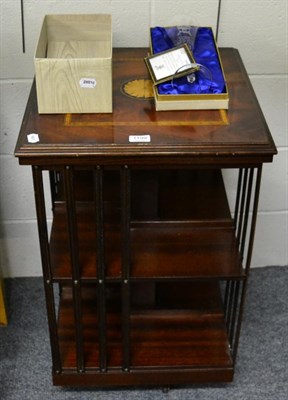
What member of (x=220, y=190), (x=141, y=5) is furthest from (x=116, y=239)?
(x=141, y=5)

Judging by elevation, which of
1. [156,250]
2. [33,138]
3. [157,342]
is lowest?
[157,342]

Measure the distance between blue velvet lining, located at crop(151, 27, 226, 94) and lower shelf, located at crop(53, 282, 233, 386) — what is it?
0.73 metres

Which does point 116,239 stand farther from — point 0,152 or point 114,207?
point 0,152

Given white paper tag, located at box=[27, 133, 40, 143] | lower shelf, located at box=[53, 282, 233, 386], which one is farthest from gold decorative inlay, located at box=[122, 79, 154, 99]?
lower shelf, located at box=[53, 282, 233, 386]

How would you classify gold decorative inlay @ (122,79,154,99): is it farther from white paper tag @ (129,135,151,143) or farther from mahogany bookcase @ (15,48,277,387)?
white paper tag @ (129,135,151,143)

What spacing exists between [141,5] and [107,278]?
28.7 inches

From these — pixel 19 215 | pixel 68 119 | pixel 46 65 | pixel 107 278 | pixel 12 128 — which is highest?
pixel 46 65

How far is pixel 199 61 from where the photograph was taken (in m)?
1.49

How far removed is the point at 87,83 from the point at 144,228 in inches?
17.5

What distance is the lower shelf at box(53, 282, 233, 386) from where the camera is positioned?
5.60 ft

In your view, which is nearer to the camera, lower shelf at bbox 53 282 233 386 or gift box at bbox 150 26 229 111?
gift box at bbox 150 26 229 111

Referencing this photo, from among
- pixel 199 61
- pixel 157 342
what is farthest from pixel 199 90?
pixel 157 342

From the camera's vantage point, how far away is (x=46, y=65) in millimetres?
1323

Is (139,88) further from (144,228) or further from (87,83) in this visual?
(144,228)
